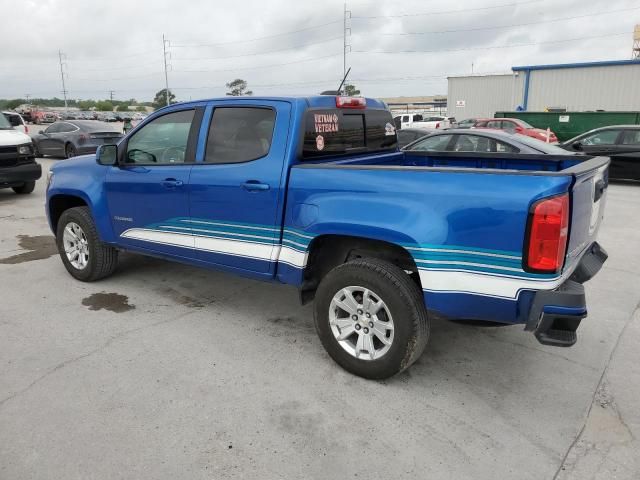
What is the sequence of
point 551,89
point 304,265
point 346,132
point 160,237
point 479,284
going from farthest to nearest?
point 551,89 < point 160,237 < point 346,132 < point 304,265 < point 479,284

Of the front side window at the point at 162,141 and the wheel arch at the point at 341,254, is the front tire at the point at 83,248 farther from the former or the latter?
the wheel arch at the point at 341,254

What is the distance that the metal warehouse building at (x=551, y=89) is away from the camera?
27.7 metres

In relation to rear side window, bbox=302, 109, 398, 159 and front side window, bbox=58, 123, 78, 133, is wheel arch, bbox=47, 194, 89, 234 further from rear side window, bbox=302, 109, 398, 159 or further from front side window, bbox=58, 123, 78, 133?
front side window, bbox=58, 123, 78, 133

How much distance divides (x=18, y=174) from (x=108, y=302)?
22.3 feet

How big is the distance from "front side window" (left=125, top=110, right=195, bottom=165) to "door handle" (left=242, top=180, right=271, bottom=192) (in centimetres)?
84

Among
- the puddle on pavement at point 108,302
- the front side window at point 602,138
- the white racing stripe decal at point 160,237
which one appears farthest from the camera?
the front side window at point 602,138

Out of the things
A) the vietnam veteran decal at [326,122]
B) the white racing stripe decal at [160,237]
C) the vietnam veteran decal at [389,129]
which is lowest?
the white racing stripe decal at [160,237]

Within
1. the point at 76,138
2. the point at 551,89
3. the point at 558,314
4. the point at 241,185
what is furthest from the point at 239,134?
the point at 551,89

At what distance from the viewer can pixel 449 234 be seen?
9.51 feet

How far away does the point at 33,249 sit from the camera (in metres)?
6.83

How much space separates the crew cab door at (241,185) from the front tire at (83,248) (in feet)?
4.95

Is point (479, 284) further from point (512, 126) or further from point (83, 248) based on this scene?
point (512, 126)

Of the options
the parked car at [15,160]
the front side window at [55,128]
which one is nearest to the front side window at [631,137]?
the parked car at [15,160]

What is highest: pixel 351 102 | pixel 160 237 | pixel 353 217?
pixel 351 102
